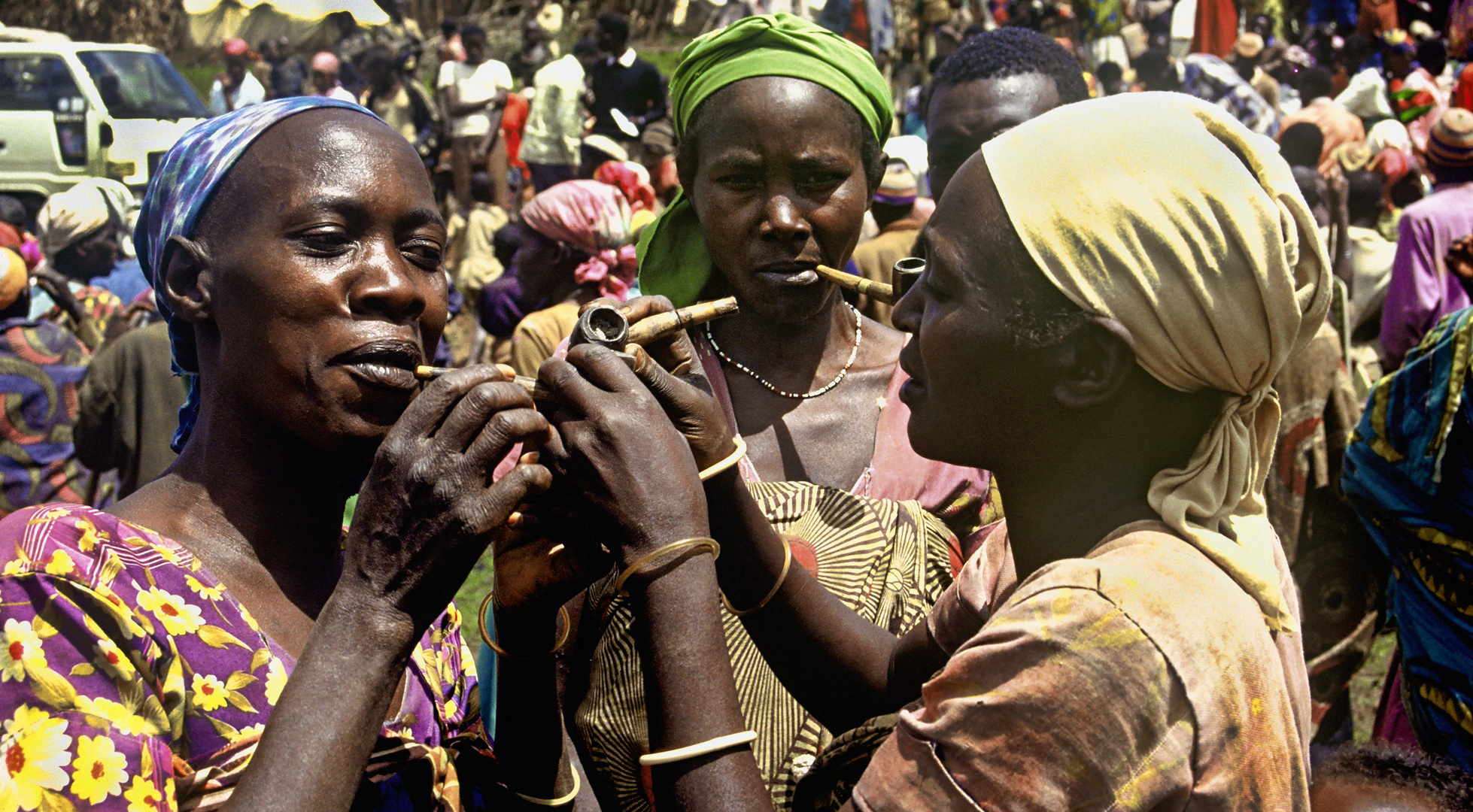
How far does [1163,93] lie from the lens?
69.3 inches

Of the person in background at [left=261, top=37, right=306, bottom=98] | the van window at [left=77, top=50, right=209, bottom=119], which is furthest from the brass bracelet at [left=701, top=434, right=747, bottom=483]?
the person in background at [left=261, top=37, right=306, bottom=98]

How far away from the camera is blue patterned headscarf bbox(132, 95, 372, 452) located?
198cm

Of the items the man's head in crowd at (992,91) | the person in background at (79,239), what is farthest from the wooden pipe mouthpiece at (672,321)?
the person in background at (79,239)

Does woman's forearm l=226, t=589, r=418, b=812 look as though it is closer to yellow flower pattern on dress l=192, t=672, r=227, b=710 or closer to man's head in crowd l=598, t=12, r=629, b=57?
yellow flower pattern on dress l=192, t=672, r=227, b=710

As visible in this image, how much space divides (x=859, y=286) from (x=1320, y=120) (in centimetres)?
996

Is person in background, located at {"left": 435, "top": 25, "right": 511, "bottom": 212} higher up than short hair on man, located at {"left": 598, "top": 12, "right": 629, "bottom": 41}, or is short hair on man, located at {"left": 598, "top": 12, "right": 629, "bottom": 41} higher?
short hair on man, located at {"left": 598, "top": 12, "right": 629, "bottom": 41}

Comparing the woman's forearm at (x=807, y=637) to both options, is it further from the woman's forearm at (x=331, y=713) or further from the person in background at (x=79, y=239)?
the person in background at (x=79, y=239)

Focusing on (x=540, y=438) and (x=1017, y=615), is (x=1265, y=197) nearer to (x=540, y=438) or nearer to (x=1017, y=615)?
(x=1017, y=615)

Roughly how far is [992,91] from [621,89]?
9.69 m

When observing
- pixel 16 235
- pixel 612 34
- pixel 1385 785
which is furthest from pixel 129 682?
pixel 612 34

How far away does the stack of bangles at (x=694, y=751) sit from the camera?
5.69ft

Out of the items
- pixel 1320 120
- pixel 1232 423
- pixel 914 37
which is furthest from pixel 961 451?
pixel 914 37

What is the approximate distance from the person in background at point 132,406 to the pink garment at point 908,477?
11.1ft

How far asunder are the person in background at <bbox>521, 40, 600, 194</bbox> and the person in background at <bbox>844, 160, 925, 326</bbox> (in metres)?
7.13
